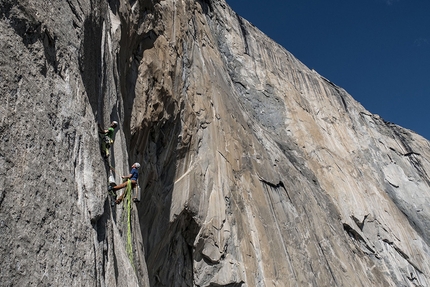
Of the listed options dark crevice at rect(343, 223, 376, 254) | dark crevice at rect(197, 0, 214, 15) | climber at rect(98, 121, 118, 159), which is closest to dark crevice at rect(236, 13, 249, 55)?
dark crevice at rect(197, 0, 214, 15)

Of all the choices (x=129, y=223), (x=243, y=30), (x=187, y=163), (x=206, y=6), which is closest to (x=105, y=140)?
(x=129, y=223)

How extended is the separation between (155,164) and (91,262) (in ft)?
21.1

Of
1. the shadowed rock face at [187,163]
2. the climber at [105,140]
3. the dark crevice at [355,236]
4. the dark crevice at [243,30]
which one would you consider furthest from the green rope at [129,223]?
the dark crevice at [243,30]

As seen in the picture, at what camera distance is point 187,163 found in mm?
12023

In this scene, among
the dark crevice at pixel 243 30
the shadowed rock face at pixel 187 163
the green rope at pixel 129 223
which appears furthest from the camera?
the dark crevice at pixel 243 30

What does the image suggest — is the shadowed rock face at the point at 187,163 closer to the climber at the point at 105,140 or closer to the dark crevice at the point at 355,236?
the dark crevice at the point at 355,236

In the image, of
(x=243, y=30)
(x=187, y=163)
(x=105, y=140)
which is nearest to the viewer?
(x=105, y=140)

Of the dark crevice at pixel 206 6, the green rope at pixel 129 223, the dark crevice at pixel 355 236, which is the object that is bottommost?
the green rope at pixel 129 223

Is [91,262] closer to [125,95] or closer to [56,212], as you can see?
[56,212]

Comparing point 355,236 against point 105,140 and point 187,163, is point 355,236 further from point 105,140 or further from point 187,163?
point 105,140

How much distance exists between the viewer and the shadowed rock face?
14.4 ft

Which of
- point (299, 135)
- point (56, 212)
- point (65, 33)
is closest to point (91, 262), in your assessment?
point (56, 212)

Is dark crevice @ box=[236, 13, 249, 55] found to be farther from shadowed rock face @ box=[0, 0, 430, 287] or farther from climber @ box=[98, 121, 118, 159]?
climber @ box=[98, 121, 118, 159]

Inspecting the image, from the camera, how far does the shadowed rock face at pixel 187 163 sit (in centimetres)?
438
